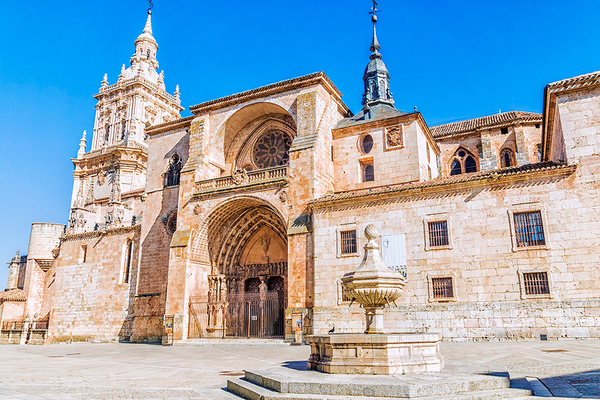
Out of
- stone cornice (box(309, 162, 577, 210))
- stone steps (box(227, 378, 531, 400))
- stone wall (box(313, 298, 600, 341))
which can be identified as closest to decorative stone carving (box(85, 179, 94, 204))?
stone cornice (box(309, 162, 577, 210))

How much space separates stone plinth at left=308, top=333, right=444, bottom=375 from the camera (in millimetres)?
7367

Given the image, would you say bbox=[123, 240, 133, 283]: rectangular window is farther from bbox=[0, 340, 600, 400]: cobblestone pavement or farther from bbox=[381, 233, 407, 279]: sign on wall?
bbox=[381, 233, 407, 279]: sign on wall

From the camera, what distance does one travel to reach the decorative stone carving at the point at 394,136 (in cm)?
2252

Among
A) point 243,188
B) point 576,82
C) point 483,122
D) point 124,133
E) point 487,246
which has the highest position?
point 124,133

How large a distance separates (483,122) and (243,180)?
15170 millimetres

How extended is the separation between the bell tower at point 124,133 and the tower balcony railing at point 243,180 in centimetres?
1526

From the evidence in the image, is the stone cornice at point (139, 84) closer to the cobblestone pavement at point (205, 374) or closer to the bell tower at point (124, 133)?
the bell tower at point (124, 133)

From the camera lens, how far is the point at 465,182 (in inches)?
685

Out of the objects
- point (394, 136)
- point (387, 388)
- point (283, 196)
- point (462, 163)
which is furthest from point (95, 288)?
point (387, 388)

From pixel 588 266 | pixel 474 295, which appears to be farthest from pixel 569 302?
pixel 474 295

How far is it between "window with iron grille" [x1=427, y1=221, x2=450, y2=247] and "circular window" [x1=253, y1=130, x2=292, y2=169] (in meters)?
9.92

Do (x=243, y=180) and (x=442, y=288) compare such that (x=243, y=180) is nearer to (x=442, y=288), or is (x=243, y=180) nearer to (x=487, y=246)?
(x=442, y=288)

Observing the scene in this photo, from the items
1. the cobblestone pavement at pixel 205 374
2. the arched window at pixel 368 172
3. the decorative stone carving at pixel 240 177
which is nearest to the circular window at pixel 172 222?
the decorative stone carving at pixel 240 177

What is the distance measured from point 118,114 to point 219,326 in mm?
35278
